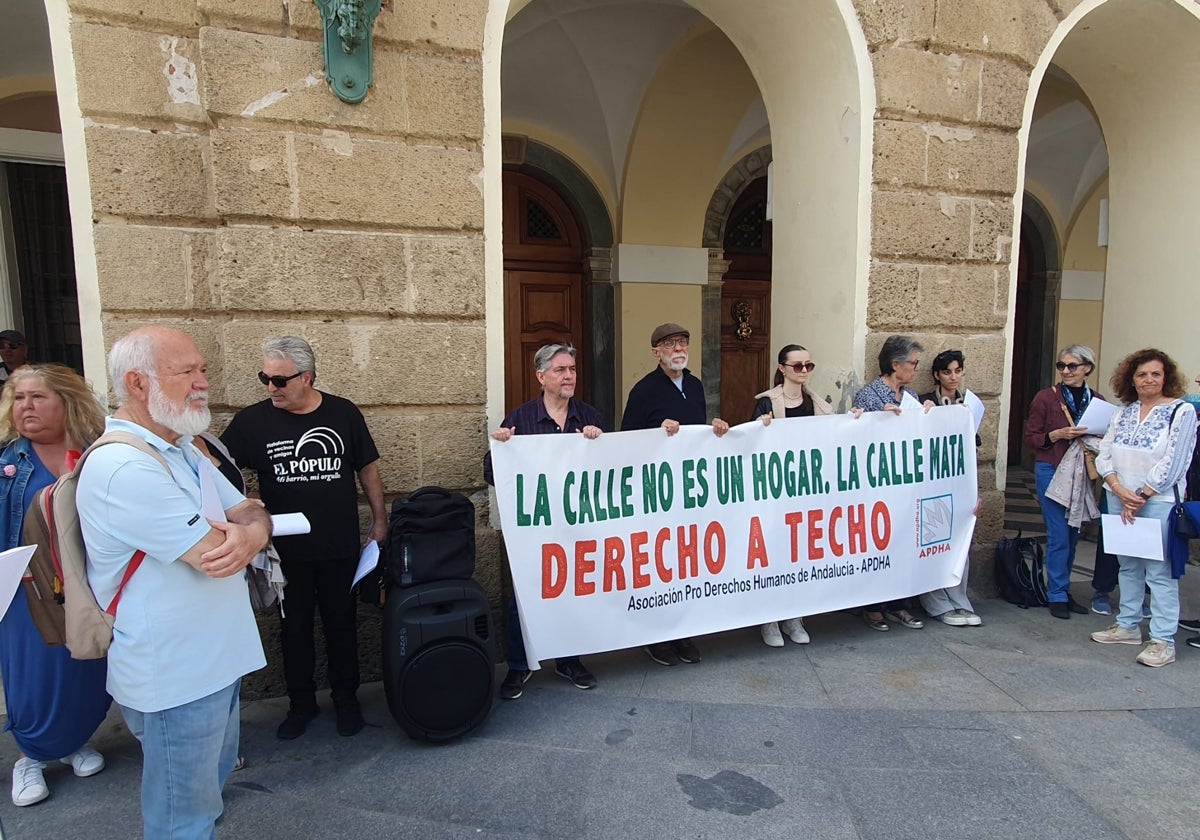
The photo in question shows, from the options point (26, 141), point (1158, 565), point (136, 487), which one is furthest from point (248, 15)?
point (1158, 565)

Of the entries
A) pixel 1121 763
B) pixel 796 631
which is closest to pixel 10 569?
pixel 796 631

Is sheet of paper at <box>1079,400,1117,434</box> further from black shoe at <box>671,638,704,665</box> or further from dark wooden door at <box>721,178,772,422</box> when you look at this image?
dark wooden door at <box>721,178,772,422</box>

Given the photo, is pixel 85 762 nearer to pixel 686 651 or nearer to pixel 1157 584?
pixel 686 651

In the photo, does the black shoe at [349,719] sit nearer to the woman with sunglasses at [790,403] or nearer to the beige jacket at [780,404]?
the woman with sunglasses at [790,403]

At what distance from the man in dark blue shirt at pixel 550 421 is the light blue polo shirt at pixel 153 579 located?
5.19 ft

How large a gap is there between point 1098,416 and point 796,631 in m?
2.38

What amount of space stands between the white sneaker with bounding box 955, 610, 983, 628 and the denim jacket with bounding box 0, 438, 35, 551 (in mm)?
4824

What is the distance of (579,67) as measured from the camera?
708 centimetres

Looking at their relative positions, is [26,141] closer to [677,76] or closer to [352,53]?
[352,53]

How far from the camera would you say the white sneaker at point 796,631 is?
402 cm

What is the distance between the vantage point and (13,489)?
8.75ft

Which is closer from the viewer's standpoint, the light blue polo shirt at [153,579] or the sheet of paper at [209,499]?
the light blue polo shirt at [153,579]

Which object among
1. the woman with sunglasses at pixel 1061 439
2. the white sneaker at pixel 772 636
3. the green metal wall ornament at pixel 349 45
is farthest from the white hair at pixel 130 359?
the woman with sunglasses at pixel 1061 439

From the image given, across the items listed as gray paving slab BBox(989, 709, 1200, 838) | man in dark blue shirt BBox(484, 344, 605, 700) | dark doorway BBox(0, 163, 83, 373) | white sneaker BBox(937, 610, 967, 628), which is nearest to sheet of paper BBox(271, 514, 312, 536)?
man in dark blue shirt BBox(484, 344, 605, 700)
